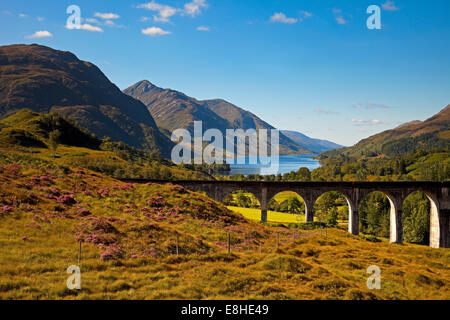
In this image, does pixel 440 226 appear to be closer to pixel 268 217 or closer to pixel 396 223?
pixel 396 223

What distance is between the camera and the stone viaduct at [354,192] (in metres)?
50.9

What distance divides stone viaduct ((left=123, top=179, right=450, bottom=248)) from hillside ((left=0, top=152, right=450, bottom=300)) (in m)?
15.7

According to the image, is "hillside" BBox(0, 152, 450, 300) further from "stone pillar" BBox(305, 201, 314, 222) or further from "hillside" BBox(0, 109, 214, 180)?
"stone pillar" BBox(305, 201, 314, 222)

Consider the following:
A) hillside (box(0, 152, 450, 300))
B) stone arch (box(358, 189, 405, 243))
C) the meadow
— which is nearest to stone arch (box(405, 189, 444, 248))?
stone arch (box(358, 189, 405, 243))

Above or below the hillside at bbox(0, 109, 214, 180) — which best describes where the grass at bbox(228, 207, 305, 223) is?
below

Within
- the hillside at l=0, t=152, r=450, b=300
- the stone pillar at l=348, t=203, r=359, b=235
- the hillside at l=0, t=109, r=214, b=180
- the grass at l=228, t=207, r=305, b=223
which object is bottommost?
the grass at l=228, t=207, r=305, b=223

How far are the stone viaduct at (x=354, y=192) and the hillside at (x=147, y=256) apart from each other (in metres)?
15.7

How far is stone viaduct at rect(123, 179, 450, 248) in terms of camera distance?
5091 centimetres

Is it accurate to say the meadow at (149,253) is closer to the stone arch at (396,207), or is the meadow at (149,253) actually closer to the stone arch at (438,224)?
the stone arch at (396,207)

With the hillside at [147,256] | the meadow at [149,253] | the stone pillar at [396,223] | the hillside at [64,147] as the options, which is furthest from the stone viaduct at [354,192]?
the hillside at [64,147]

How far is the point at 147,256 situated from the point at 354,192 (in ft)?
154

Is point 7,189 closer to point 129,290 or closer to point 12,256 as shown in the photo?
point 12,256

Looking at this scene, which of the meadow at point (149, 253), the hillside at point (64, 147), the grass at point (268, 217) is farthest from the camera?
the hillside at point (64, 147)
